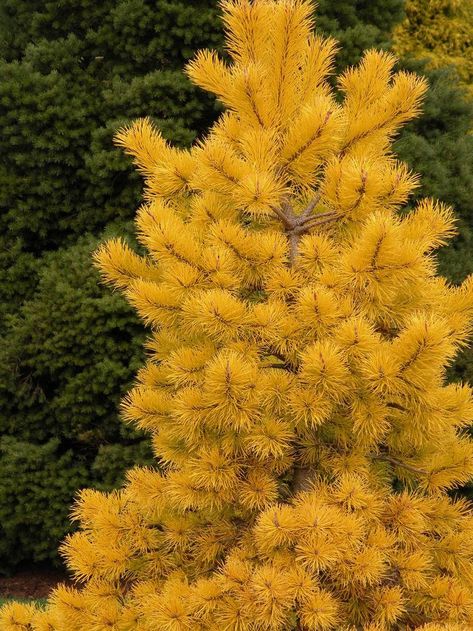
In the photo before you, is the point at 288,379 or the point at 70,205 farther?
the point at 70,205

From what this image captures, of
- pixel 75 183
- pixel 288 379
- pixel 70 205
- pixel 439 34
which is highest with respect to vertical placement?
pixel 439 34

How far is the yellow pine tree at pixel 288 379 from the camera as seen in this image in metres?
2.14

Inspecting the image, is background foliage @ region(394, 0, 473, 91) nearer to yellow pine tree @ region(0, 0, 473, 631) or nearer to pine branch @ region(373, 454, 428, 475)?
yellow pine tree @ region(0, 0, 473, 631)

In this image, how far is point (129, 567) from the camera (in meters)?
2.62

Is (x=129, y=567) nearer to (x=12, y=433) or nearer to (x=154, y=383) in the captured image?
(x=154, y=383)

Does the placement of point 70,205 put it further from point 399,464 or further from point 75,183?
point 399,464

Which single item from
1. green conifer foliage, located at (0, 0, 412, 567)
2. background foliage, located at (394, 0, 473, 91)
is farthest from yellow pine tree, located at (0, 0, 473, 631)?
background foliage, located at (394, 0, 473, 91)

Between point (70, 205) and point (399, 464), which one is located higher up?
point (70, 205)

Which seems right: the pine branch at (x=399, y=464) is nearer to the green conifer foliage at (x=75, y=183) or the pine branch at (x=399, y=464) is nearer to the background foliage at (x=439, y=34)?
the green conifer foliage at (x=75, y=183)

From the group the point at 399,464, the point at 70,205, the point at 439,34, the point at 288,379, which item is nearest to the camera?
the point at 288,379

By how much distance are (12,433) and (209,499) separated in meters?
3.27

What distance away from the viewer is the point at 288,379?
2.27m

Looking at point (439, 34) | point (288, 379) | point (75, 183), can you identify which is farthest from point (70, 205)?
point (439, 34)

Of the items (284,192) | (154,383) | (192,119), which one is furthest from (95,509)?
(192,119)
